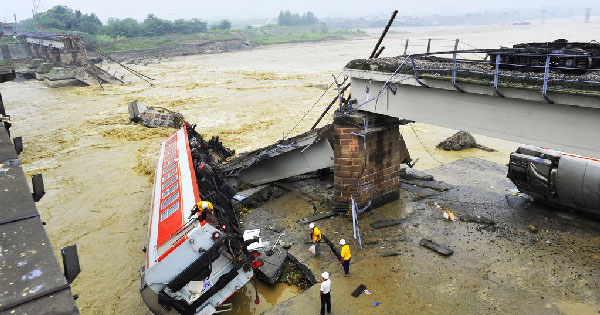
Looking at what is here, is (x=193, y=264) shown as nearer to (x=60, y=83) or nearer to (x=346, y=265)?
(x=346, y=265)

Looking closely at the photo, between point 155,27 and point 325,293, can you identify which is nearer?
point 325,293

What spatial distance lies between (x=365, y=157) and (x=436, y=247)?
11.1 ft

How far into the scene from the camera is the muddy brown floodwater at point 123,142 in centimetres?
1298

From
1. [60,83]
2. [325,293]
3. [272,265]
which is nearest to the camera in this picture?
[325,293]

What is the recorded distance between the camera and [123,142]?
1098 inches

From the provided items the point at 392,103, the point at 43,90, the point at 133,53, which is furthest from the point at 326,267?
the point at 133,53

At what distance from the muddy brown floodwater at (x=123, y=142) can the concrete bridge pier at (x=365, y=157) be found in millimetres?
3913

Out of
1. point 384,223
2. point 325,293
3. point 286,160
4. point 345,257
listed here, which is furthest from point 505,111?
point 286,160

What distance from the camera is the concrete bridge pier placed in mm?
12242

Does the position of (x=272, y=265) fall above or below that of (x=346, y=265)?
below

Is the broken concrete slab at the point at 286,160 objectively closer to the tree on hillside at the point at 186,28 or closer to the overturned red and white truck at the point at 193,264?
the overturned red and white truck at the point at 193,264

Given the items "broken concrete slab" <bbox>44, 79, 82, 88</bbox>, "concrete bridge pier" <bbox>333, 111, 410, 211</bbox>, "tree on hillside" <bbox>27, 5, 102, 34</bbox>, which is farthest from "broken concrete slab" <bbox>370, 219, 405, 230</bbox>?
"tree on hillside" <bbox>27, 5, 102, 34</bbox>

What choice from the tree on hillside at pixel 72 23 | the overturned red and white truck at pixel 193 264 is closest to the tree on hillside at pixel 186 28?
the tree on hillside at pixel 72 23

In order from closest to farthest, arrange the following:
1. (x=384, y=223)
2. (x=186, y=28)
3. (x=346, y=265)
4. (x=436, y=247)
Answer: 1. (x=346, y=265)
2. (x=436, y=247)
3. (x=384, y=223)
4. (x=186, y=28)
